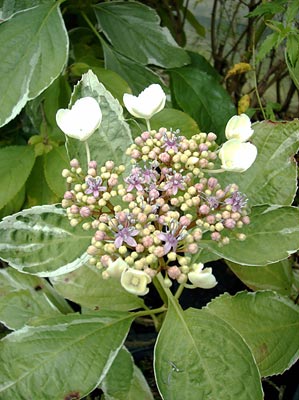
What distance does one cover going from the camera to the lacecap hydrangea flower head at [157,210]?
1.86ft

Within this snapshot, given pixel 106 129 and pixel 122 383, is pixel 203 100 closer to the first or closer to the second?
pixel 106 129

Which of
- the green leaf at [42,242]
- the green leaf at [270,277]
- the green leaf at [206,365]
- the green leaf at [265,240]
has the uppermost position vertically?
the green leaf at [42,242]

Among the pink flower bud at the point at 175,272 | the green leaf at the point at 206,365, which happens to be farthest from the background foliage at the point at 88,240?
the pink flower bud at the point at 175,272

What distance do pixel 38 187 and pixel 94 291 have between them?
0.72 ft

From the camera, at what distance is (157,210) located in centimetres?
63

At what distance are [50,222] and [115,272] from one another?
17cm

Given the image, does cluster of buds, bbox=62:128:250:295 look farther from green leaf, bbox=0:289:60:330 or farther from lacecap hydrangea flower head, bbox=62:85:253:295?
green leaf, bbox=0:289:60:330

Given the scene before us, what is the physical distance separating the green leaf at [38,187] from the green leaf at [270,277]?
30 cm

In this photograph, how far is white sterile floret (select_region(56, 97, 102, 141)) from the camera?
2.03ft

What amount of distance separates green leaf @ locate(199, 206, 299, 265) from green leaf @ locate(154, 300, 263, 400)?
3.0 inches

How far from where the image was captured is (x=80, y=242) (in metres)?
0.67

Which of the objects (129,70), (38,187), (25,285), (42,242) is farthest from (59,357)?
(129,70)

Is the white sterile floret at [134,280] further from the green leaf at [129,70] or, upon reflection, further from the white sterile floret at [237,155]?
the green leaf at [129,70]

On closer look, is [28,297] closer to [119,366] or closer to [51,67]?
[119,366]
